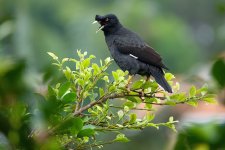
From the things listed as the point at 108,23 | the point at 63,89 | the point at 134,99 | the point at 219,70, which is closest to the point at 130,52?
the point at 108,23

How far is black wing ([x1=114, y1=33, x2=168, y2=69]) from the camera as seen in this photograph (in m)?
5.14

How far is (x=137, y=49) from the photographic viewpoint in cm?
535

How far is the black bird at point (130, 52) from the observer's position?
16.8ft

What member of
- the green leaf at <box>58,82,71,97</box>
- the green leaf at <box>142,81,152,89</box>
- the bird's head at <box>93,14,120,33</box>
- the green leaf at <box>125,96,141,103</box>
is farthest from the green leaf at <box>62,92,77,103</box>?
the bird's head at <box>93,14,120,33</box>

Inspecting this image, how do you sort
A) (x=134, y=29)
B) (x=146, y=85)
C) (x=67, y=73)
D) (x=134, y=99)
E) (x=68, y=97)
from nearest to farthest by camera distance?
1. (x=68, y=97)
2. (x=67, y=73)
3. (x=134, y=99)
4. (x=146, y=85)
5. (x=134, y=29)

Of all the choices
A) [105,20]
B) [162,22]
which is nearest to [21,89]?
[105,20]

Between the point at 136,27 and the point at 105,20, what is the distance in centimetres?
2530

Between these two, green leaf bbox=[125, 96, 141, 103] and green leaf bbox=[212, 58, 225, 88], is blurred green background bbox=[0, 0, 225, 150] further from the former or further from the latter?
green leaf bbox=[212, 58, 225, 88]

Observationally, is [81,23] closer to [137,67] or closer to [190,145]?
[137,67]

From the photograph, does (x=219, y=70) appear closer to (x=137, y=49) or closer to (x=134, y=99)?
(x=134, y=99)

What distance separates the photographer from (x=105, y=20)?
5.72 m

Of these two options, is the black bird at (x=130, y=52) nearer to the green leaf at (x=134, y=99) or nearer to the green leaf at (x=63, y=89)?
the green leaf at (x=134, y=99)

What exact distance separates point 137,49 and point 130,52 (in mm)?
54

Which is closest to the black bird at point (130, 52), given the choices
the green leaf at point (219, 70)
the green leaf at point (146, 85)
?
the green leaf at point (146, 85)
